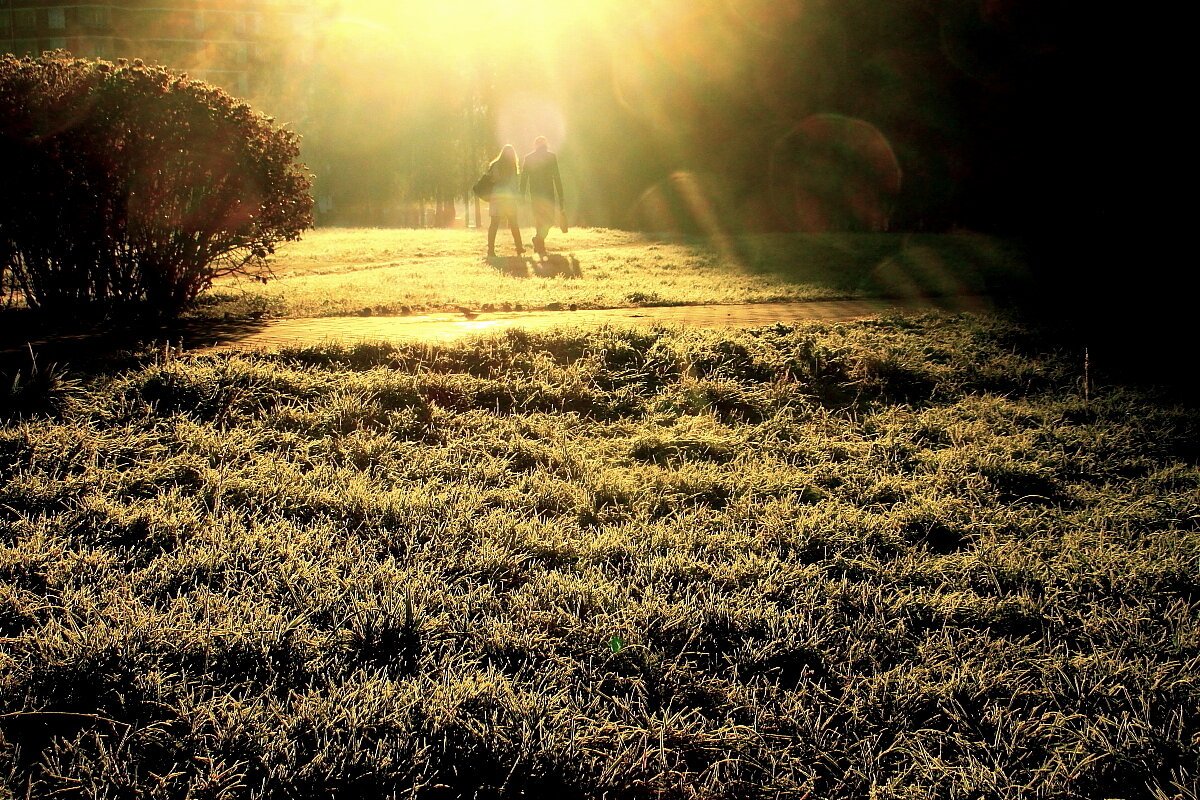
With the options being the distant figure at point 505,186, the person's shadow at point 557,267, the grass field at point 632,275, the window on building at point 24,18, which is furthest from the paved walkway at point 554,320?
the window on building at point 24,18

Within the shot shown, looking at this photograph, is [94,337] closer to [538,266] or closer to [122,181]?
[122,181]

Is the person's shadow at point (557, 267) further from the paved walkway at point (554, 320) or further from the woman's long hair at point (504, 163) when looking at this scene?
the paved walkway at point (554, 320)

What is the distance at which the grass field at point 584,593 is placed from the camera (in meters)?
1.68

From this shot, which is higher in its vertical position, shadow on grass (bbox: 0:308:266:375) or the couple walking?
the couple walking

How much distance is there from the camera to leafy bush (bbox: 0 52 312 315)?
5648 mm

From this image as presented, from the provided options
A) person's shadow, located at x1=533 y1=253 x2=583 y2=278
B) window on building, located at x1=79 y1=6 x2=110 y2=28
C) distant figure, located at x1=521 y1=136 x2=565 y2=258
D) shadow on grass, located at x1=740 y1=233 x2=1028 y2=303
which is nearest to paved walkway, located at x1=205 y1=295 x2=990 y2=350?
shadow on grass, located at x1=740 y1=233 x2=1028 y2=303

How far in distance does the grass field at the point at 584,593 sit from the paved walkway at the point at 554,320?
3.53 feet

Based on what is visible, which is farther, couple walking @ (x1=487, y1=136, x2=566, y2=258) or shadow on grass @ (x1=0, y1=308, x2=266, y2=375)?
couple walking @ (x1=487, y1=136, x2=566, y2=258)

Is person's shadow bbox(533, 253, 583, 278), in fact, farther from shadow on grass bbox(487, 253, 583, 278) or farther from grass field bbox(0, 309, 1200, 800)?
grass field bbox(0, 309, 1200, 800)

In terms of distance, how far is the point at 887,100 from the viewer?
1634 cm

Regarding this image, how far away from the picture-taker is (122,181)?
590 cm

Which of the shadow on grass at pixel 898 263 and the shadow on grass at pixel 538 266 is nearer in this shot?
the shadow on grass at pixel 898 263

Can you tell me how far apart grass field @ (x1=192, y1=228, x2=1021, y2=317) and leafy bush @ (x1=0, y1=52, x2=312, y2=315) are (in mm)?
710

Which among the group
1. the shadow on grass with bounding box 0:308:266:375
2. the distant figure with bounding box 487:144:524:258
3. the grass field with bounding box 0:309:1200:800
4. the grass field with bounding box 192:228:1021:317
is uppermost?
the distant figure with bounding box 487:144:524:258
